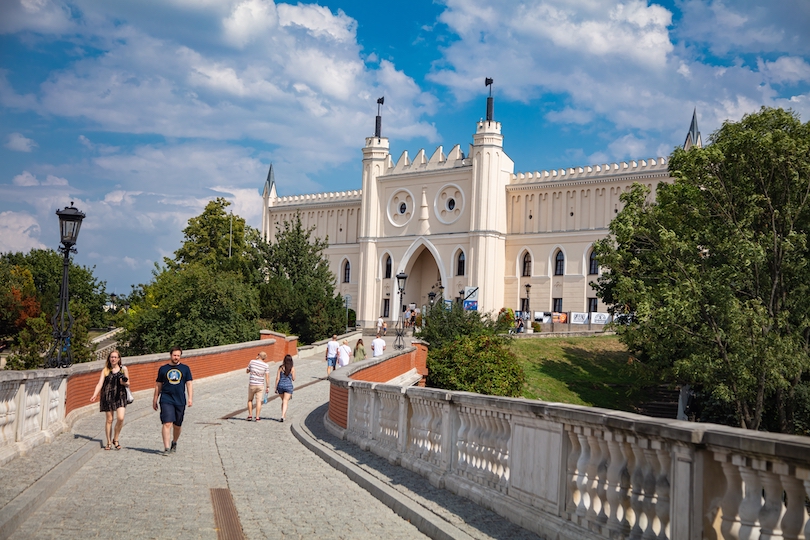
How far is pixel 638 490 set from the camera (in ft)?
17.5

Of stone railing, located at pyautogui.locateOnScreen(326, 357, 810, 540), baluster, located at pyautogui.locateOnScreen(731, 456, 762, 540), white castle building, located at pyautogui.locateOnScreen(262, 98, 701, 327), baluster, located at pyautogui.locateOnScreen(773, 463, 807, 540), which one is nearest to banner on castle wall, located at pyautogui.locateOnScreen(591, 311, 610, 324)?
white castle building, located at pyautogui.locateOnScreen(262, 98, 701, 327)

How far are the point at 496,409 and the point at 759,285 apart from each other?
20.9m

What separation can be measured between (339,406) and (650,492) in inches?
378

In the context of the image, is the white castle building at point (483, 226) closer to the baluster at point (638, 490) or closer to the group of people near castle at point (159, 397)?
the group of people near castle at point (159, 397)

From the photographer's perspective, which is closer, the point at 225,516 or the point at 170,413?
the point at 225,516

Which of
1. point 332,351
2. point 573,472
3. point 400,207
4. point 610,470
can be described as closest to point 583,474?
point 573,472

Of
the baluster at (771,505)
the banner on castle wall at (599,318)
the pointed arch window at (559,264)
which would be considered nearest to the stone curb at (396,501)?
the baluster at (771,505)

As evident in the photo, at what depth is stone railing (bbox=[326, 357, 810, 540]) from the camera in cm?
421

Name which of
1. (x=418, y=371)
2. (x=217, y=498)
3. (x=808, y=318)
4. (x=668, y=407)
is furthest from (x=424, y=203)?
(x=217, y=498)

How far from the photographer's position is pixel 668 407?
3441 cm

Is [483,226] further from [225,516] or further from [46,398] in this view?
[225,516]

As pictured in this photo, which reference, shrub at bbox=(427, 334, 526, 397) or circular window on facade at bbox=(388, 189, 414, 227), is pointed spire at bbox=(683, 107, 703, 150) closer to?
circular window on facade at bbox=(388, 189, 414, 227)

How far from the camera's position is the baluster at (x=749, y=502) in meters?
4.29

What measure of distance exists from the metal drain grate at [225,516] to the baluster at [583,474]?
273 centimetres
